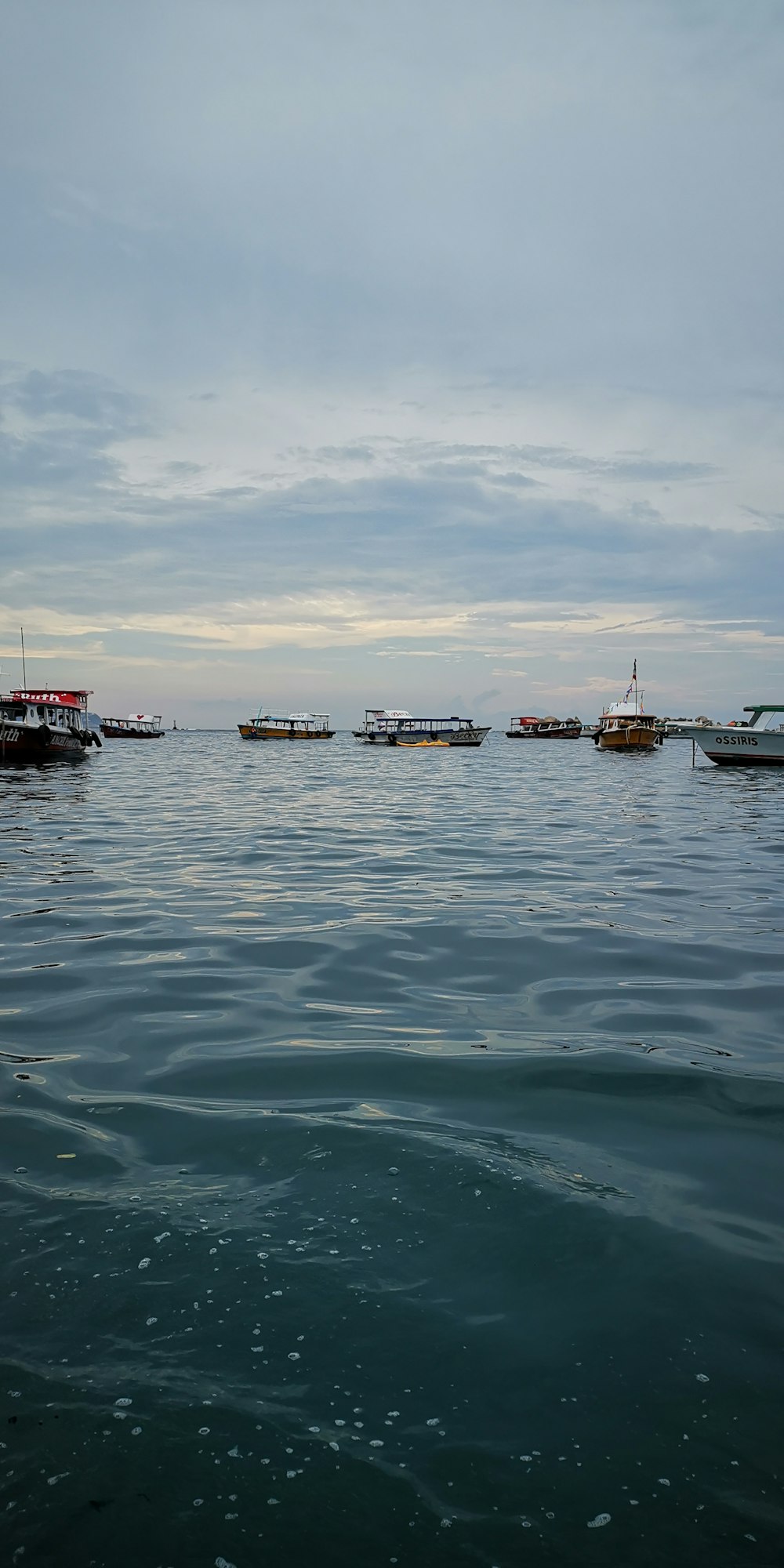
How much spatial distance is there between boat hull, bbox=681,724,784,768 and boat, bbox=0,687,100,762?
28835 mm

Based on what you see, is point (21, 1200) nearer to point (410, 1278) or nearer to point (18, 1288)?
point (18, 1288)

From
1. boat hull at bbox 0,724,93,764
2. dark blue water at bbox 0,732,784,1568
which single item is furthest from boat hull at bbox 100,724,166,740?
dark blue water at bbox 0,732,784,1568

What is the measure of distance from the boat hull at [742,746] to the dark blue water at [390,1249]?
3503cm

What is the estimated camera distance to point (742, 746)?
4141cm

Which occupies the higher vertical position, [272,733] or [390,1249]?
[272,733]

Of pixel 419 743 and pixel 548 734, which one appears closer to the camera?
pixel 419 743

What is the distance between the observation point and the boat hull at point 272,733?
9725 cm

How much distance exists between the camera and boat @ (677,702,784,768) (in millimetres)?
40031

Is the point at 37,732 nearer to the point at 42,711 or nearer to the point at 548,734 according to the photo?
the point at 42,711

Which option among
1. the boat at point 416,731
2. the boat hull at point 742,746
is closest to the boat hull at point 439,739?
the boat at point 416,731

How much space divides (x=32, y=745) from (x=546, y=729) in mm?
83621

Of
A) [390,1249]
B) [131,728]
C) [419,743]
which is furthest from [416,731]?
[390,1249]

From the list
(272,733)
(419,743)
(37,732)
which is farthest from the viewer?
(272,733)

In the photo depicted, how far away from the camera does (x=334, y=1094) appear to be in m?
4.31
